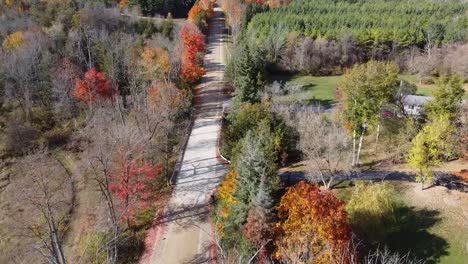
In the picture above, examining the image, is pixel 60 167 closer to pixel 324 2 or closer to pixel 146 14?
pixel 146 14

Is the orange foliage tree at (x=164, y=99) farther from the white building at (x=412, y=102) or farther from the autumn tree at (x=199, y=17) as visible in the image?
the autumn tree at (x=199, y=17)

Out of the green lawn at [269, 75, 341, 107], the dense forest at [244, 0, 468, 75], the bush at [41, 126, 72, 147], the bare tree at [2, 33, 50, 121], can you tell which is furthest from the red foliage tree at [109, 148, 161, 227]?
the dense forest at [244, 0, 468, 75]

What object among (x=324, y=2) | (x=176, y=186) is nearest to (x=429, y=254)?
(x=176, y=186)

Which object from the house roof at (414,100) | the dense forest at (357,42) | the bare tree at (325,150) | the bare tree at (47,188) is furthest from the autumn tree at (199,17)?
the bare tree at (325,150)

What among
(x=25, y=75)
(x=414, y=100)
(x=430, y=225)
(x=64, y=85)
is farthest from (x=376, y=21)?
(x=25, y=75)

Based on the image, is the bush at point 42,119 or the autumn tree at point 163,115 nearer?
the autumn tree at point 163,115

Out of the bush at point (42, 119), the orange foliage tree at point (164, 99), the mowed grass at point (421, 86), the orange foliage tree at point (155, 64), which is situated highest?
the orange foliage tree at point (155, 64)

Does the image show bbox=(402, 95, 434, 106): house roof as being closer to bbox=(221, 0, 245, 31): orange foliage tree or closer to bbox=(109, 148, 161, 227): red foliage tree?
bbox=(109, 148, 161, 227): red foliage tree
